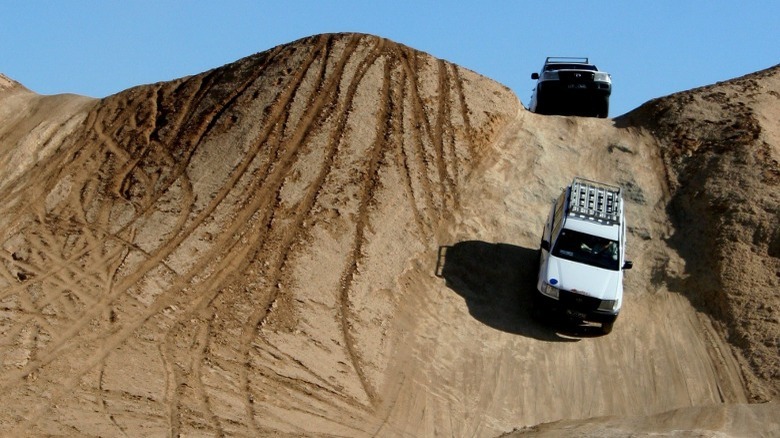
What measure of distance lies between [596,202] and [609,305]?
2.74 meters

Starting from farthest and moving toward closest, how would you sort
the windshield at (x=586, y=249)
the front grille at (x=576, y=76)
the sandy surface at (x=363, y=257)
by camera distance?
1. the front grille at (x=576, y=76)
2. the windshield at (x=586, y=249)
3. the sandy surface at (x=363, y=257)

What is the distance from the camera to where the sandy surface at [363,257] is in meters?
20.2

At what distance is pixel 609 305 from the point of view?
22812mm

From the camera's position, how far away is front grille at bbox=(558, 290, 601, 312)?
2272cm

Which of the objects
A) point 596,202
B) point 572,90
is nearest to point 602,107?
point 572,90

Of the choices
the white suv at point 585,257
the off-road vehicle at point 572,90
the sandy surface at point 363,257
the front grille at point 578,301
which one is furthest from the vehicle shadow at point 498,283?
the off-road vehicle at point 572,90

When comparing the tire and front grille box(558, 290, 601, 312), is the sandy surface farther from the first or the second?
front grille box(558, 290, 601, 312)

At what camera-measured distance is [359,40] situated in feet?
104

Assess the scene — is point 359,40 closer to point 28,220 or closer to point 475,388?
point 28,220

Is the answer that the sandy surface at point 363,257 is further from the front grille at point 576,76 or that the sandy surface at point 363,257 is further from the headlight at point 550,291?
the front grille at point 576,76

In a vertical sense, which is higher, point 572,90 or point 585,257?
point 572,90

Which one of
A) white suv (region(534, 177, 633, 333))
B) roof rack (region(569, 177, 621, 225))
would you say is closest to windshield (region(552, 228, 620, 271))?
white suv (region(534, 177, 633, 333))

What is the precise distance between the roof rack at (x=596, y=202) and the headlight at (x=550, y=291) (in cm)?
206

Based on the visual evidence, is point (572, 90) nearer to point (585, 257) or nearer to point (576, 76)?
point (576, 76)
